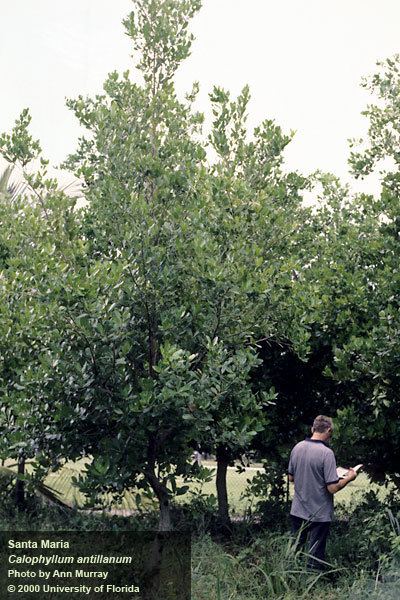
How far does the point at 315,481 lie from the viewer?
771cm

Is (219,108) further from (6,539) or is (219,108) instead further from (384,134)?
(6,539)

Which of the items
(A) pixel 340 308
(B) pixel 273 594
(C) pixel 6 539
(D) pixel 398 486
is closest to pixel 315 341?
(A) pixel 340 308

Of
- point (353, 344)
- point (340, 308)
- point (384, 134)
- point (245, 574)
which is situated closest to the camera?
point (245, 574)

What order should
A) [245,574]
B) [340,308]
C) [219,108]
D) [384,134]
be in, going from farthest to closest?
[384,134], [340,308], [219,108], [245,574]

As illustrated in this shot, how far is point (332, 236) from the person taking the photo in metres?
10.9

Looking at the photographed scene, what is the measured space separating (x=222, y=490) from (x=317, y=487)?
3.61 m

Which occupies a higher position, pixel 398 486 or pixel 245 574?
pixel 398 486

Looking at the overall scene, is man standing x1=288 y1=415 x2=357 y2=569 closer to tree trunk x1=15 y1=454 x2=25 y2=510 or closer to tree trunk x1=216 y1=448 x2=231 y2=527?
tree trunk x1=216 y1=448 x2=231 y2=527

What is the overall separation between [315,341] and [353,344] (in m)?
0.96

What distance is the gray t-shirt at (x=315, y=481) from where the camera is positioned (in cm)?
765
